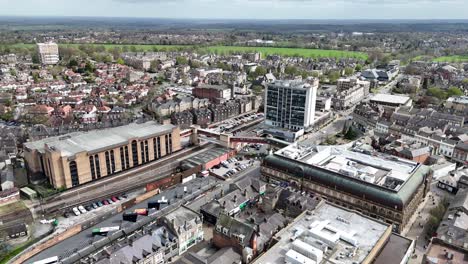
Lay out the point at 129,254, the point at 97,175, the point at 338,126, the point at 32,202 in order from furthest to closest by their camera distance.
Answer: the point at 338,126 → the point at 97,175 → the point at 32,202 → the point at 129,254

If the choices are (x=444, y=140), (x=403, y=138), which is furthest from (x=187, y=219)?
(x=444, y=140)

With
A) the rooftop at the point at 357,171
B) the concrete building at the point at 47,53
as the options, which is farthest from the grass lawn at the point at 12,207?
the concrete building at the point at 47,53

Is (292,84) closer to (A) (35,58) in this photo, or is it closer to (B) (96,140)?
(B) (96,140)

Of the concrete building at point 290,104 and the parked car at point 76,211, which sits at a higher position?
the concrete building at point 290,104

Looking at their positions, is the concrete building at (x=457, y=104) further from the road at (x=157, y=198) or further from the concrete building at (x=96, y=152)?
the concrete building at (x=96, y=152)

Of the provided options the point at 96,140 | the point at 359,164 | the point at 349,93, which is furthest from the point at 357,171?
the point at 349,93

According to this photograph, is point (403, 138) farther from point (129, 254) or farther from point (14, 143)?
point (14, 143)
